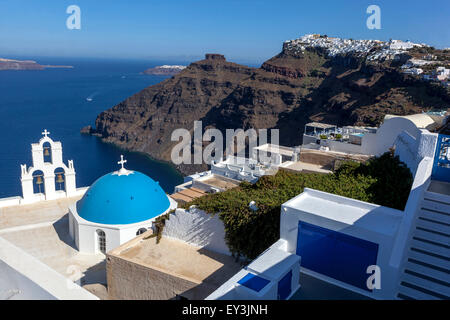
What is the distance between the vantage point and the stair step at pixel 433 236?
6.85 m

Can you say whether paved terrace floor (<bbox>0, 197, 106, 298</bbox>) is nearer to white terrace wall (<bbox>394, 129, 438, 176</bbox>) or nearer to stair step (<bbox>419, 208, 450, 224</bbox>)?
stair step (<bbox>419, 208, 450, 224</bbox>)

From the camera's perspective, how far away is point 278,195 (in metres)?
9.95

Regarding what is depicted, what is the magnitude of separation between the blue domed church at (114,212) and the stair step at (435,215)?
10.1 metres

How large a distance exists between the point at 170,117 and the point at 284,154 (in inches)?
2870

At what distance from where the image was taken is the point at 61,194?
1980 centimetres

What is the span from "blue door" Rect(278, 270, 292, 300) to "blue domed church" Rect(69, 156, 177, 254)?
870 cm

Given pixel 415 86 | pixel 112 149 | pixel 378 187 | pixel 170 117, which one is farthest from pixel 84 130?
pixel 378 187

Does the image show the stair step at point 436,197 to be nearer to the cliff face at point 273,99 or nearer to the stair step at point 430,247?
the stair step at point 430,247

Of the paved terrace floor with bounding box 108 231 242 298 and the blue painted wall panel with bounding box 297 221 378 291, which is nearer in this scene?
the blue painted wall panel with bounding box 297 221 378 291

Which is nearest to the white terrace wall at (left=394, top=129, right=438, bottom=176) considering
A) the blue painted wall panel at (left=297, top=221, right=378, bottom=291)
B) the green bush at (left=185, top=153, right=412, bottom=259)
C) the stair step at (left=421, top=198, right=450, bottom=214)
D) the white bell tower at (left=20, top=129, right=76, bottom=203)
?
the green bush at (left=185, top=153, right=412, bottom=259)

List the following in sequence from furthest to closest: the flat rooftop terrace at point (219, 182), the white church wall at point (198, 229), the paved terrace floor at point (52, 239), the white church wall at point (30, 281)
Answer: the flat rooftop terrace at point (219, 182) < the paved terrace floor at point (52, 239) < the white church wall at point (198, 229) < the white church wall at point (30, 281)

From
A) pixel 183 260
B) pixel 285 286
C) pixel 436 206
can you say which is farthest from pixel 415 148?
pixel 183 260

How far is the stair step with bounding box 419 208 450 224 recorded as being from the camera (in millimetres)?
7191

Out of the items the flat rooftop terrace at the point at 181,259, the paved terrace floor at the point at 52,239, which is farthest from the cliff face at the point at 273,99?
the flat rooftop terrace at the point at 181,259
